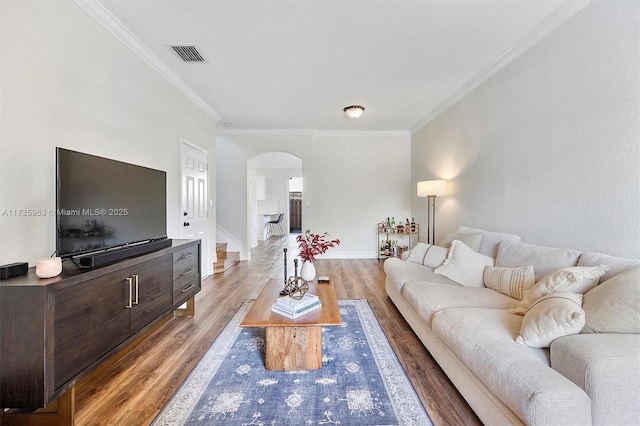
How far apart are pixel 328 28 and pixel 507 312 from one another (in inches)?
104

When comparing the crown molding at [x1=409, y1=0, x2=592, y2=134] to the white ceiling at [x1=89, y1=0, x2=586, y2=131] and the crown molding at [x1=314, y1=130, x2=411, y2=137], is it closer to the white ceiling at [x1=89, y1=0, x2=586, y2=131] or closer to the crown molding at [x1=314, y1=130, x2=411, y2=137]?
the white ceiling at [x1=89, y1=0, x2=586, y2=131]

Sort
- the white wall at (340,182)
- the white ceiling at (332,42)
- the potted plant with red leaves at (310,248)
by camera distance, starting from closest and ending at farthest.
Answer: the white ceiling at (332,42)
the potted plant with red leaves at (310,248)
the white wall at (340,182)

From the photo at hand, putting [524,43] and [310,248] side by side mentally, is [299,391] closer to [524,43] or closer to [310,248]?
[310,248]

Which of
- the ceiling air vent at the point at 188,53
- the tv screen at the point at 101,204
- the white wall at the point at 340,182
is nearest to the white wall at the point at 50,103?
the tv screen at the point at 101,204

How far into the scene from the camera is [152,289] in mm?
2244

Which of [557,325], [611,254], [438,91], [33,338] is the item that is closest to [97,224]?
[33,338]

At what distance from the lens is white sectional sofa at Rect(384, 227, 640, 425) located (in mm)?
1107

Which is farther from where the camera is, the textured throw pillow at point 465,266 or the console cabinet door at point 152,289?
the textured throw pillow at point 465,266

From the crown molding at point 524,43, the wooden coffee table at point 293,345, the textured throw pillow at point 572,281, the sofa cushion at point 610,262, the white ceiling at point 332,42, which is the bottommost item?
the wooden coffee table at point 293,345

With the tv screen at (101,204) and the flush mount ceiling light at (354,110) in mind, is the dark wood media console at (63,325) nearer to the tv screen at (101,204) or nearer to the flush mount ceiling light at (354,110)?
the tv screen at (101,204)

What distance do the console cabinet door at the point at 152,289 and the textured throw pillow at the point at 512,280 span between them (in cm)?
284

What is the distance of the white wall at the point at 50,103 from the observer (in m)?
1.67

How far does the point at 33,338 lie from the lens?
52.3 inches

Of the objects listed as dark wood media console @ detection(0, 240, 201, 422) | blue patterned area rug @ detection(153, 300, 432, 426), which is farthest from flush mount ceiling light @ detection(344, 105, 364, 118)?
dark wood media console @ detection(0, 240, 201, 422)
